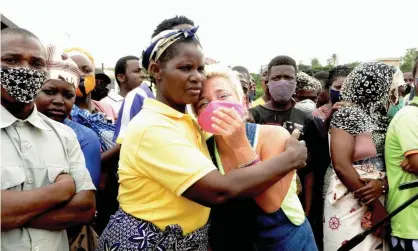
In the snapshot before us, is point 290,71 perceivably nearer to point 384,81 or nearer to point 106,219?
point 384,81

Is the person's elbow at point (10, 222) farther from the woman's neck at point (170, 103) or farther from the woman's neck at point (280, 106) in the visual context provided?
the woman's neck at point (280, 106)

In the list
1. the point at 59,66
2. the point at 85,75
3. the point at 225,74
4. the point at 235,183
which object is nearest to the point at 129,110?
the point at 85,75

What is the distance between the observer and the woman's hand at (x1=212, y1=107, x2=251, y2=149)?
5.92ft

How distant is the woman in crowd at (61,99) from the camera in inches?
103

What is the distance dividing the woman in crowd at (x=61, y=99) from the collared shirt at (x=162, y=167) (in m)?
0.74

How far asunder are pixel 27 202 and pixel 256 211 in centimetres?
106

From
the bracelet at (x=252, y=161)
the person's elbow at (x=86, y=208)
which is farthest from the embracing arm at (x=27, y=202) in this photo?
the bracelet at (x=252, y=161)

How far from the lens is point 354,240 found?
61.7 inches

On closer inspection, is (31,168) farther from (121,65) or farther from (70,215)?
(121,65)

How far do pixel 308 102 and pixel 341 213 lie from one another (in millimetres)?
2304

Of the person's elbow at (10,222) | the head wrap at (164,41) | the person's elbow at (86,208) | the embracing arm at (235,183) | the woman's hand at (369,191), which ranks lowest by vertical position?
the woman's hand at (369,191)

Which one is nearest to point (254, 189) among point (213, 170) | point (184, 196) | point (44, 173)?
point (213, 170)

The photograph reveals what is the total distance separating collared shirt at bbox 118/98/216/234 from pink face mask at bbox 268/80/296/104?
2.20 m

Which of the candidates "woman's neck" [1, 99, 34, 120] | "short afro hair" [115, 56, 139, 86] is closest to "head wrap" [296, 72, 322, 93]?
"short afro hair" [115, 56, 139, 86]
